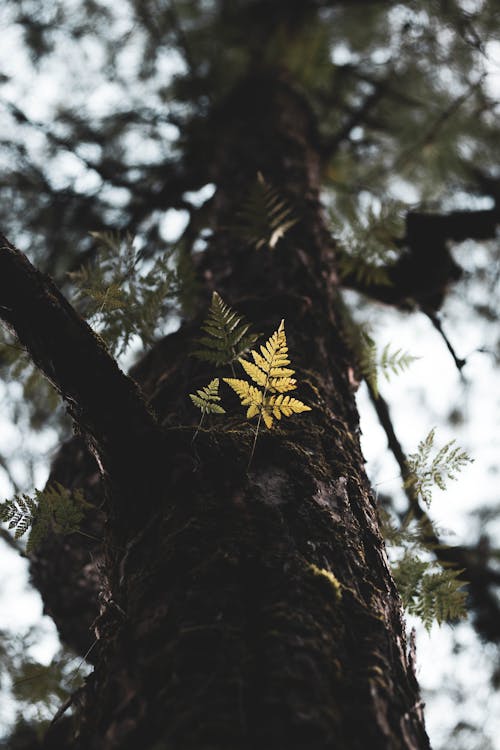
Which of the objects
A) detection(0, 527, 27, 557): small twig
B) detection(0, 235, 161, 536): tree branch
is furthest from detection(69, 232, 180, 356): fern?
detection(0, 527, 27, 557): small twig

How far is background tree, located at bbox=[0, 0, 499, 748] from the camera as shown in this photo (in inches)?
43.8

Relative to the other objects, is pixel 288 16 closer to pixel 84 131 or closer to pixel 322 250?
pixel 84 131

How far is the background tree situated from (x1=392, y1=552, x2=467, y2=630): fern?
1cm

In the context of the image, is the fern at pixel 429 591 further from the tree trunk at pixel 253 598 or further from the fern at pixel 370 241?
the fern at pixel 370 241

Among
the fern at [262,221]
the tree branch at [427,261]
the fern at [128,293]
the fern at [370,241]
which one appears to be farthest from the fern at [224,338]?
the tree branch at [427,261]

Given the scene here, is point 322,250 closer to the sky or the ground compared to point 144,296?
closer to the sky

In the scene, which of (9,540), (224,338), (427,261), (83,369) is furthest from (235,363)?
(9,540)

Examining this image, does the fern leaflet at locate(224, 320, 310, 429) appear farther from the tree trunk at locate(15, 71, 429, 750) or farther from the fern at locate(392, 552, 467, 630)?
the fern at locate(392, 552, 467, 630)

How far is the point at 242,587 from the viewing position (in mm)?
1208

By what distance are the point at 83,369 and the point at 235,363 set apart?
0.60m

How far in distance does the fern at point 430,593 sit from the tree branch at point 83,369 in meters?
0.98

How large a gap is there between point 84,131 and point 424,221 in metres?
2.94

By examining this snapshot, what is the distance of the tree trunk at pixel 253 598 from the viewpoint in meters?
1.00

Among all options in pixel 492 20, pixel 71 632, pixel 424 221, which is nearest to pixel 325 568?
pixel 71 632
